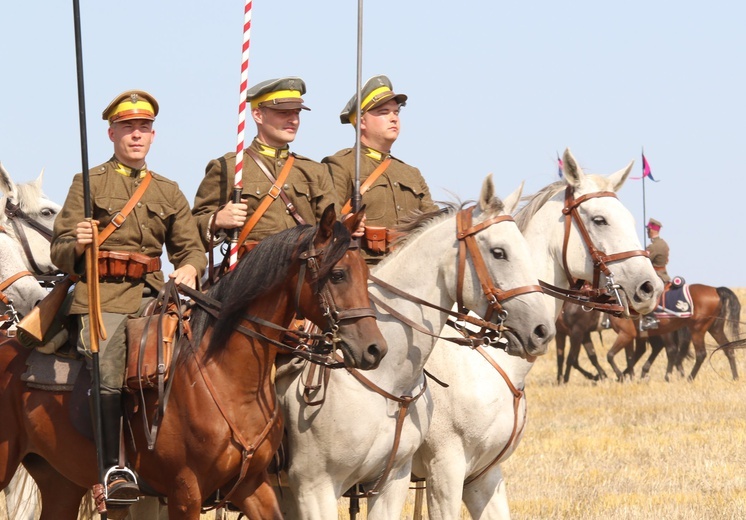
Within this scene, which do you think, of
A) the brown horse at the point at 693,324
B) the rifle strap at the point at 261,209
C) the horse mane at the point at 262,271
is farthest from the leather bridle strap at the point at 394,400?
the brown horse at the point at 693,324

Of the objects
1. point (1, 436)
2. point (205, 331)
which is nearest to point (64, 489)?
point (1, 436)

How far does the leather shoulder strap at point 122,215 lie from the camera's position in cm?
687

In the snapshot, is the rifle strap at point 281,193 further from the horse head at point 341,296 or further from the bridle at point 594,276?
the bridle at point 594,276

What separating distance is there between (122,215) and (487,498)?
9.90ft

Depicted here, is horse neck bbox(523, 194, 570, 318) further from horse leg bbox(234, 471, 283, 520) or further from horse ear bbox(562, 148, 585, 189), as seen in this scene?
horse leg bbox(234, 471, 283, 520)

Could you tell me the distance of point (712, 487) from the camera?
1102 cm

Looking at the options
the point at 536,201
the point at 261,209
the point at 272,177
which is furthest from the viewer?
the point at 536,201

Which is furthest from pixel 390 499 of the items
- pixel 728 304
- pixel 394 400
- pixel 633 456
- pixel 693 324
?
pixel 693 324

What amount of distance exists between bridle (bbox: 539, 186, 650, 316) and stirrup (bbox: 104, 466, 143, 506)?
277 cm

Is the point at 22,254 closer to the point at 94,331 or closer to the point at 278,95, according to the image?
the point at 278,95

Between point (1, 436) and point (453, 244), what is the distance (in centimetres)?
277

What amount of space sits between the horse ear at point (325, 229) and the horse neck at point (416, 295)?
84 cm

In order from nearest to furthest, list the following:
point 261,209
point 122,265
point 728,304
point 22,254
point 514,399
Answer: point 122,265
point 261,209
point 514,399
point 22,254
point 728,304

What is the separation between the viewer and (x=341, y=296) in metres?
6.18
